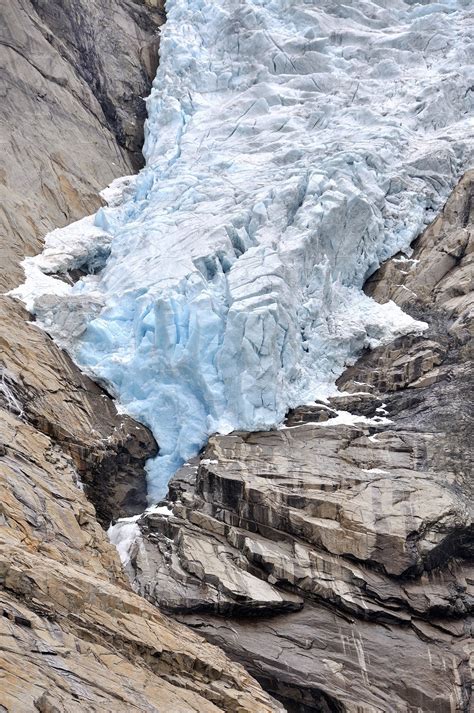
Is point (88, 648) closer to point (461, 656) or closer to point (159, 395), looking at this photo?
point (461, 656)

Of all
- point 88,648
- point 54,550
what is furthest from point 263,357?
point 88,648

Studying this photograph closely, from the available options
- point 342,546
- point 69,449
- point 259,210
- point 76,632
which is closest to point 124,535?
point 69,449

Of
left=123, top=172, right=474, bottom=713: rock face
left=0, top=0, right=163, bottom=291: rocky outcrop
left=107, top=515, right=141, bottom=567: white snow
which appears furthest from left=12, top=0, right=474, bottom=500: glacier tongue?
left=123, top=172, right=474, bottom=713: rock face

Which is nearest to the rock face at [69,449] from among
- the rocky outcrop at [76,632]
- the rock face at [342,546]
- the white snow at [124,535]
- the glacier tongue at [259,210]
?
the rocky outcrop at [76,632]

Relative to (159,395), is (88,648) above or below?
below

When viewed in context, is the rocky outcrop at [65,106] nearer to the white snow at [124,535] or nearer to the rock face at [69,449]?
the rock face at [69,449]

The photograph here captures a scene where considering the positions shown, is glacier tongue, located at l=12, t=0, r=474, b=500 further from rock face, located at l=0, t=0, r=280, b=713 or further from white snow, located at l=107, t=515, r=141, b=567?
white snow, located at l=107, t=515, r=141, b=567
